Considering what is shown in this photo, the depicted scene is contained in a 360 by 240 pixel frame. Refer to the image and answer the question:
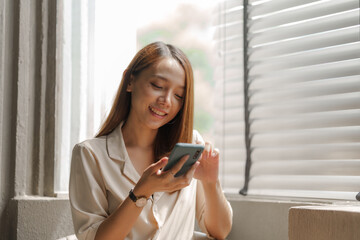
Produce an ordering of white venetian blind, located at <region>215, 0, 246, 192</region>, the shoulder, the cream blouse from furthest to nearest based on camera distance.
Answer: white venetian blind, located at <region>215, 0, 246, 192</region> → the shoulder → the cream blouse

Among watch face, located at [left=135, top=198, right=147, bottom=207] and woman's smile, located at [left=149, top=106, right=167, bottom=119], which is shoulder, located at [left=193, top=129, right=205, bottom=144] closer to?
woman's smile, located at [left=149, top=106, right=167, bottom=119]

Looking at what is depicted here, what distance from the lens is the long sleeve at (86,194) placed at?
1.45 m

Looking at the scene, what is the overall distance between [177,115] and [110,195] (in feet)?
1.36

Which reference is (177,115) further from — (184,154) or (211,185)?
(184,154)

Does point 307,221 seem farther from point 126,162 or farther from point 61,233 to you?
point 61,233

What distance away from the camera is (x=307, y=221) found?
1.06m

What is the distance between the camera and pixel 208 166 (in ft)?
5.31

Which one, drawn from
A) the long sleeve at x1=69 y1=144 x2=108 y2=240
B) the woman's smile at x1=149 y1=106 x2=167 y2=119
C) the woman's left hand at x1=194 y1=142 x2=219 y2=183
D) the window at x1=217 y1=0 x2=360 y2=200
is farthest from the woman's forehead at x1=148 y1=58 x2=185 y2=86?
the window at x1=217 y1=0 x2=360 y2=200

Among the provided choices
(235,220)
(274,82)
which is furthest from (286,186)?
(274,82)

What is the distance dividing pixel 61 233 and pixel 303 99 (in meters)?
1.18

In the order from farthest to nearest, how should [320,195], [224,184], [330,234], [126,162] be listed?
[224,184] < [320,195] < [126,162] < [330,234]

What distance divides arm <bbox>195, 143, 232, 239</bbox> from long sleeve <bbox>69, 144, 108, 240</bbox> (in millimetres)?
368

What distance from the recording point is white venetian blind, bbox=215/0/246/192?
78.5 inches

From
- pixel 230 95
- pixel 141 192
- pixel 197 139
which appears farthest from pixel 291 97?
pixel 141 192
